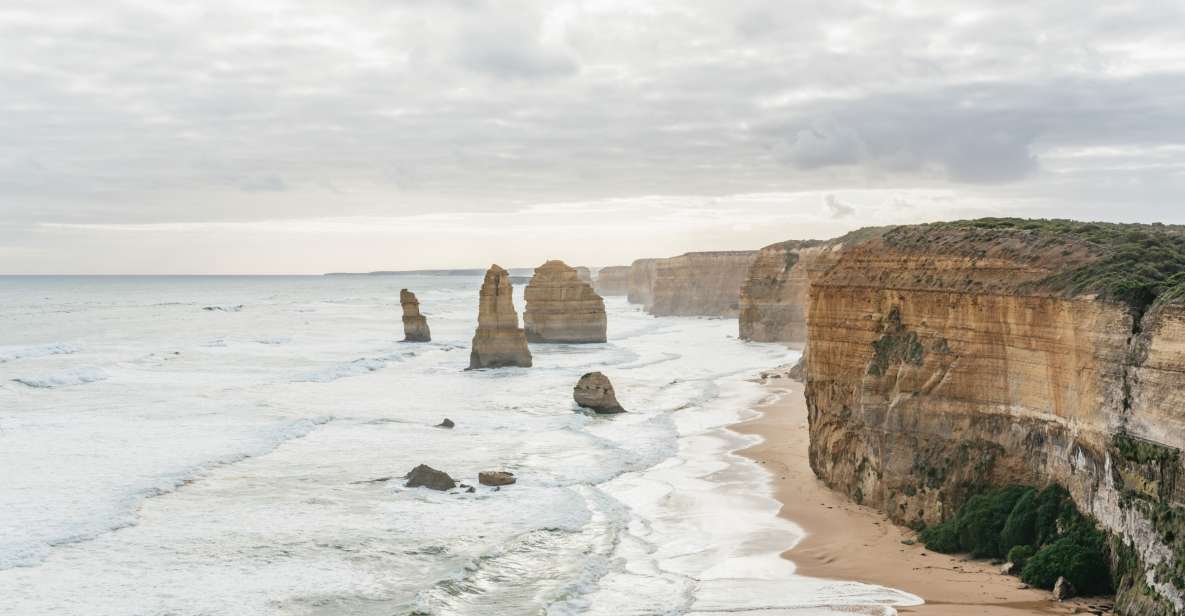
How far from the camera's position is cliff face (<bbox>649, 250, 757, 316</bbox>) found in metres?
122

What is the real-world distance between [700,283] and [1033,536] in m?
109

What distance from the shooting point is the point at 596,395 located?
4019 cm

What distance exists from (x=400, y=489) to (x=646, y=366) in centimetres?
3563

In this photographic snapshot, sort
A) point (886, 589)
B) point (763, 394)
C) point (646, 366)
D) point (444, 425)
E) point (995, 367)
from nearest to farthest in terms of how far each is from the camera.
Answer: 1. point (886, 589)
2. point (995, 367)
3. point (444, 425)
4. point (763, 394)
5. point (646, 366)

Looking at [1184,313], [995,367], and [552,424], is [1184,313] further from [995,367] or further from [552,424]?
[552,424]

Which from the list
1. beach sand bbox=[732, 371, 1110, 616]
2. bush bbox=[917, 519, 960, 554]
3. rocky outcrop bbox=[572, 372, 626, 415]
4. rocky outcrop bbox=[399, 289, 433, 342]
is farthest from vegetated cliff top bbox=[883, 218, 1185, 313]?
rocky outcrop bbox=[399, 289, 433, 342]

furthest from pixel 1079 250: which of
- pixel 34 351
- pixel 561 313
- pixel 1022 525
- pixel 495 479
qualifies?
pixel 34 351

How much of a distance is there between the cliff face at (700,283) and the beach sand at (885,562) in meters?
94.5

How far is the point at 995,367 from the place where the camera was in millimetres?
19094

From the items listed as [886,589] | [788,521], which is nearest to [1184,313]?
[886,589]

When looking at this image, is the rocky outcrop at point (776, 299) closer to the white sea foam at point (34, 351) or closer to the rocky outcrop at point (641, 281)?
the white sea foam at point (34, 351)

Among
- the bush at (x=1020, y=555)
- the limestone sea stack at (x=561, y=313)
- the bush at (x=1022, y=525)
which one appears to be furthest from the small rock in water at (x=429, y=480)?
the limestone sea stack at (x=561, y=313)

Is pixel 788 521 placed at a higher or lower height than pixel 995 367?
lower

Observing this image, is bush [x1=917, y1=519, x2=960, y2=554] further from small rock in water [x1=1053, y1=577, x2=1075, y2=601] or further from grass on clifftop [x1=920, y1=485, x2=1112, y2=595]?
small rock in water [x1=1053, y1=577, x2=1075, y2=601]
